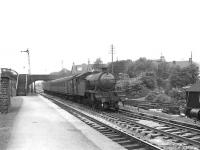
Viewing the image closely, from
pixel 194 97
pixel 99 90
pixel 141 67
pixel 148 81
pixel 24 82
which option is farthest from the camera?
pixel 141 67

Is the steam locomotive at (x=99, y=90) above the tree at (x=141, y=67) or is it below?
below

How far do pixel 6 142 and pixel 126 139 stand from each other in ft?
12.9

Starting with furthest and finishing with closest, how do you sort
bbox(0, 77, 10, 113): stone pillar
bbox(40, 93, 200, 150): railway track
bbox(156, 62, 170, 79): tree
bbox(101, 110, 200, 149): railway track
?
bbox(156, 62, 170, 79): tree, bbox(0, 77, 10, 113): stone pillar, bbox(101, 110, 200, 149): railway track, bbox(40, 93, 200, 150): railway track

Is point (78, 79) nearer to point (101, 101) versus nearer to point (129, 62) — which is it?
point (101, 101)

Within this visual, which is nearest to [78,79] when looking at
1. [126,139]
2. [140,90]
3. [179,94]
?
[126,139]

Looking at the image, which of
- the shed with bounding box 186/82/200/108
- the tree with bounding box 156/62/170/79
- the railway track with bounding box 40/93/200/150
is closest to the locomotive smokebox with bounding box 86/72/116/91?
the railway track with bounding box 40/93/200/150

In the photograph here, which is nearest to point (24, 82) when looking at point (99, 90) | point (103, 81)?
point (99, 90)

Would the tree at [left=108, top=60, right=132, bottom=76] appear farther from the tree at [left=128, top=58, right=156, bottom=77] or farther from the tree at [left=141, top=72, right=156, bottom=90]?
the tree at [left=141, top=72, right=156, bottom=90]

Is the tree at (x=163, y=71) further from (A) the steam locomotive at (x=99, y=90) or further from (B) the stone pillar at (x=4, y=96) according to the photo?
(B) the stone pillar at (x=4, y=96)

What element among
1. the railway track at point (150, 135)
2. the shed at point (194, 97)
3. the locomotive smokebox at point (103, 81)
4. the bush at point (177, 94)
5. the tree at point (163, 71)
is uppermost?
the tree at point (163, 71)

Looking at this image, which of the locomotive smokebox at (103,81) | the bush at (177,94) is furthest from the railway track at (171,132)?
the bush at (177,94)

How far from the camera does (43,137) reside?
11391 millimetres

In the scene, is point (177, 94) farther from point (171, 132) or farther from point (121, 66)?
point (121, 66)

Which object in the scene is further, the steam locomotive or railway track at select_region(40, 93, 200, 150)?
the steam locomotive
